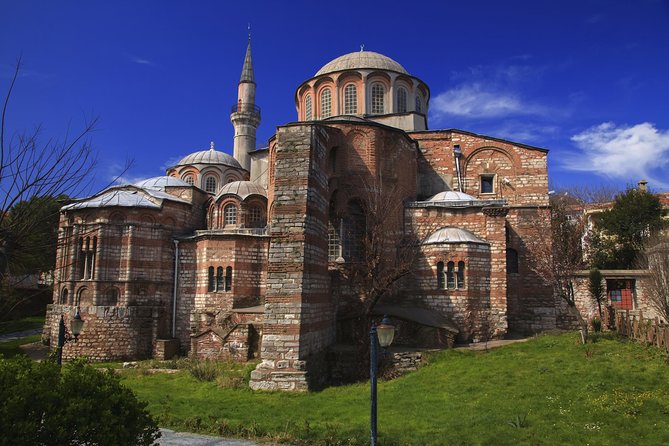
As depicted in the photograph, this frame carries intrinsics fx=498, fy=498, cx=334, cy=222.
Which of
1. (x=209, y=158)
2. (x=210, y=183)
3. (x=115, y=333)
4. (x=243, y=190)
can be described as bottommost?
(x=115, y=333)

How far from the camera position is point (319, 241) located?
14.2 m

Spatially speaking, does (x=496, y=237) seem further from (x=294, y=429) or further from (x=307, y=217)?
(x=294, y=429)

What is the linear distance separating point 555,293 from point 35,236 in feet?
62.3

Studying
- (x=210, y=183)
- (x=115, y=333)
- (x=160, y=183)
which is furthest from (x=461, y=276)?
(x=210, y=183)

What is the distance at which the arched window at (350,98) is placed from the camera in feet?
78.3

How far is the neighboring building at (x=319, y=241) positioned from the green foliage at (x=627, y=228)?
699cm

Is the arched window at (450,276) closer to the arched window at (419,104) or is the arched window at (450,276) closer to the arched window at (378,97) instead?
the arched window at (378,97)

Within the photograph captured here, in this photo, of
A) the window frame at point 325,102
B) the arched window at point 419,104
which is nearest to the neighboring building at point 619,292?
the arched window at point 419,104

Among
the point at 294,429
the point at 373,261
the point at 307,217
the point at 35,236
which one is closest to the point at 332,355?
the point at 373,261

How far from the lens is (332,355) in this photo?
14758 mm

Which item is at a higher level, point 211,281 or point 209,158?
point 209,158

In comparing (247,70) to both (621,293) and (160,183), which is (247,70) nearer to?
(160,183)

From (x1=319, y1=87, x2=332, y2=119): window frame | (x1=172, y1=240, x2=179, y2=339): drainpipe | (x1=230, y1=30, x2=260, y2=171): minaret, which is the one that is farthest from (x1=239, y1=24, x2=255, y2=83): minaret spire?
(x1=172, y1=240, x2=179, y2=339): drainpipe

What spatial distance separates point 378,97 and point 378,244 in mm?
10553
